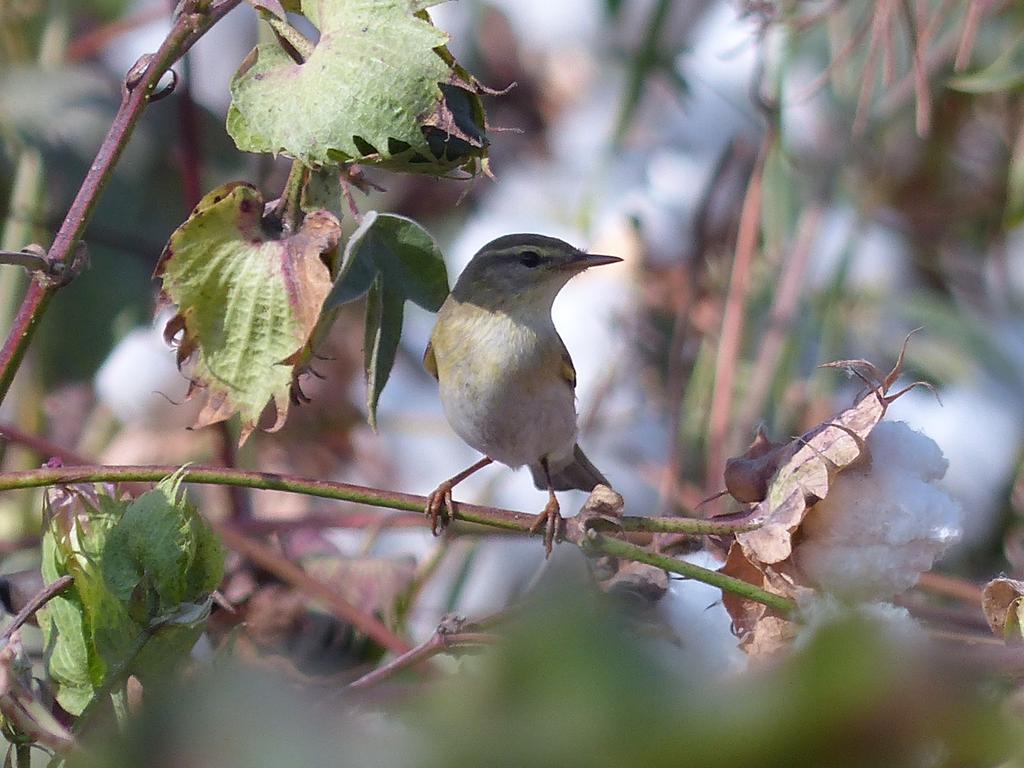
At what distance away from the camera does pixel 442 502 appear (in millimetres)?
944

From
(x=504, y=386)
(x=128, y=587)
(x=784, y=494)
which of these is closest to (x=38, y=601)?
(x=128, y=587)

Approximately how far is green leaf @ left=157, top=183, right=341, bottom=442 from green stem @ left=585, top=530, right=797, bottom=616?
8.8 inches

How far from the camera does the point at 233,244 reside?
0.85m

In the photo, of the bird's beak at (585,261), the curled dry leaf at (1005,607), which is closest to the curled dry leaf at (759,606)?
the curled dry leaf at (1005,607)

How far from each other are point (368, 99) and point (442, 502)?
310mm

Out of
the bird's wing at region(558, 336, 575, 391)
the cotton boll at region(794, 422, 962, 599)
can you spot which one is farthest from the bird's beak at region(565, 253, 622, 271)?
the cotton boll at region(794, 422, 962, 599)

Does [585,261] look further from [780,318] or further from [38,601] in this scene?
[38,601]

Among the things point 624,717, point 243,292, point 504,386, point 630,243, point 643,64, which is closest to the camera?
point 624,717

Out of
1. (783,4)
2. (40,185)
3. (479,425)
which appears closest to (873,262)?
(783,4)

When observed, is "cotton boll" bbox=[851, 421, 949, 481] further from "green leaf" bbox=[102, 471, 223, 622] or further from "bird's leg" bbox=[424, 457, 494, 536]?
"green leaf" bbox=[102, 471, 223, 622]

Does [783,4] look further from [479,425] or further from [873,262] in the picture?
[873,262]

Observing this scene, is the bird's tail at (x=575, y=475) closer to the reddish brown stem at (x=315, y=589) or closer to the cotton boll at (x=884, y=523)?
the reddish brown stem at (x=315, y=589)

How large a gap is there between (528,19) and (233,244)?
1.83m

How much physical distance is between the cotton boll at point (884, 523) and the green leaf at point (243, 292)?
13.6 inches
